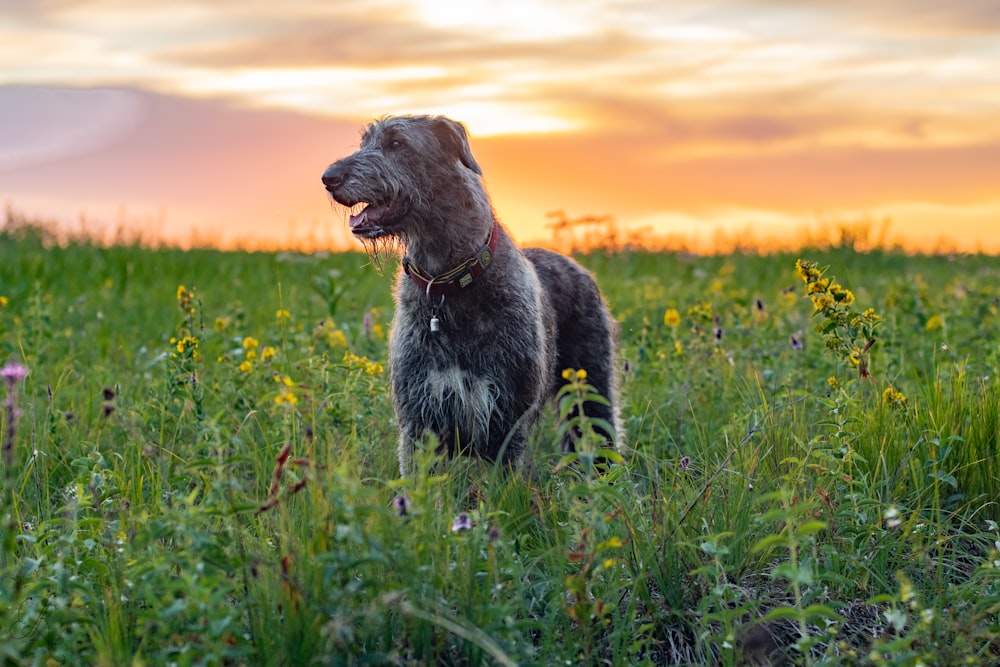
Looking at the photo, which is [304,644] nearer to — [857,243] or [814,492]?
[814,492]

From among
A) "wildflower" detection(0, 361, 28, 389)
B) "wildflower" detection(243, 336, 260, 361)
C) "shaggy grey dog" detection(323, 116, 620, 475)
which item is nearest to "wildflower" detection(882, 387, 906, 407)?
"shaggy grey dog" detection(323, 116, 620, 475)

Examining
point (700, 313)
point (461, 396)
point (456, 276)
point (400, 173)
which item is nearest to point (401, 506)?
point (461, 396)

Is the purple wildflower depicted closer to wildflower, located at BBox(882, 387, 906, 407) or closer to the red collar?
the red collar

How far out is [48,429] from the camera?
5812mm

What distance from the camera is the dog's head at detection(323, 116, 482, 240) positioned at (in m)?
5.32

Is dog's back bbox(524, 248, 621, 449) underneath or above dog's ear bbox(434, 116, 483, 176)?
underneath

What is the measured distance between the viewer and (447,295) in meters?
5.39

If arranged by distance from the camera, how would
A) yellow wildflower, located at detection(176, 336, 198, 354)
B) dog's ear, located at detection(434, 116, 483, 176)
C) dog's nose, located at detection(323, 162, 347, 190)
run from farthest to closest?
1. dog's ear, located at detection(434, 116, 483, 176)
2. yellow wildflower, located at detection(176, 336, 198, 354)
3. dog's nose, located at detection(323, 162, 347, 190)

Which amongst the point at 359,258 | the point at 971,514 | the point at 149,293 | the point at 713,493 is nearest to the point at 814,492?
the point at 713,493

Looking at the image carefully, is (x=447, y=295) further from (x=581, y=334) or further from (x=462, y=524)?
(x=462, y=524)

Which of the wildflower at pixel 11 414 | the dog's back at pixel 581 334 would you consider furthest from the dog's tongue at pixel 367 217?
the wildflower at pixel 11 414

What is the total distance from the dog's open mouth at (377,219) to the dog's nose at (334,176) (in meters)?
0.17

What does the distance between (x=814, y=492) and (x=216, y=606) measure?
2617 millimetres

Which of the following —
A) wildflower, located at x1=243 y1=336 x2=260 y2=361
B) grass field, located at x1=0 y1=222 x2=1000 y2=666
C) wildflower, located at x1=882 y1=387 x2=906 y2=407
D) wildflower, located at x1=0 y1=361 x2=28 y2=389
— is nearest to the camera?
wildflower, located at x1=0 y1=361 x2=28 y2=389
